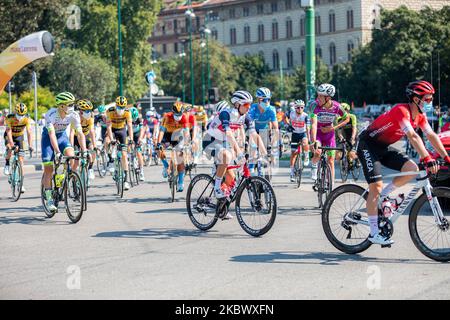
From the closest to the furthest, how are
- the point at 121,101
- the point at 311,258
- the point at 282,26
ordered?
the point at 311,258 → the point at 121,101 → the point at 282,26

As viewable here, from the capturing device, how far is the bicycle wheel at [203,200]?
12.7 meters

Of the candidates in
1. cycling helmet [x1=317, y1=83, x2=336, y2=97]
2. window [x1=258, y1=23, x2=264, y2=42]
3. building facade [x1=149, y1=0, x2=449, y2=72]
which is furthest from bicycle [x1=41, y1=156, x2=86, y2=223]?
window [x1=258, y1=23, x2=264, y2=42]

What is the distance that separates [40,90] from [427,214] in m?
57.6

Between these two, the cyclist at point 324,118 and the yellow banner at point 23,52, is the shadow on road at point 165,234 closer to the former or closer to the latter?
the cyclist at point 324,118

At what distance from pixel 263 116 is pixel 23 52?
63.6ft

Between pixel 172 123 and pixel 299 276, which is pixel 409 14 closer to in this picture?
pixel 172 123

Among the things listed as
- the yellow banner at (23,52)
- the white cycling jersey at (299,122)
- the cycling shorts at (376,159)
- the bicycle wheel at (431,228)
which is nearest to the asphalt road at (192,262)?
the bicycle wheel at (431,228)

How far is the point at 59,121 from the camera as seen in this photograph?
48.2ft

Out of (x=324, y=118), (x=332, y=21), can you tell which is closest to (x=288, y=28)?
(x=332, y=21)

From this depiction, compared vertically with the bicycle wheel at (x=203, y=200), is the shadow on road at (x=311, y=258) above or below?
below

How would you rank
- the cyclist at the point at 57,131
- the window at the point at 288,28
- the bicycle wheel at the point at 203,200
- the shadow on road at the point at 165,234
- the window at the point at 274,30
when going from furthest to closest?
1. the window at the point at 274,30
2. the window at the point at 288,28
3. the cyclist at the point at 57,131
4. the bicycle wheel at the point at 203,200
5. the shadow on road at the point at 165,234

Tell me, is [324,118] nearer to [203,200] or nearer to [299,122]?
[203,200]

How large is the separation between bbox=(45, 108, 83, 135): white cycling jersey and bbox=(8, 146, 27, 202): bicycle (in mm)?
3664

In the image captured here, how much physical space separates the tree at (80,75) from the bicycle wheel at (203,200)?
205ft
